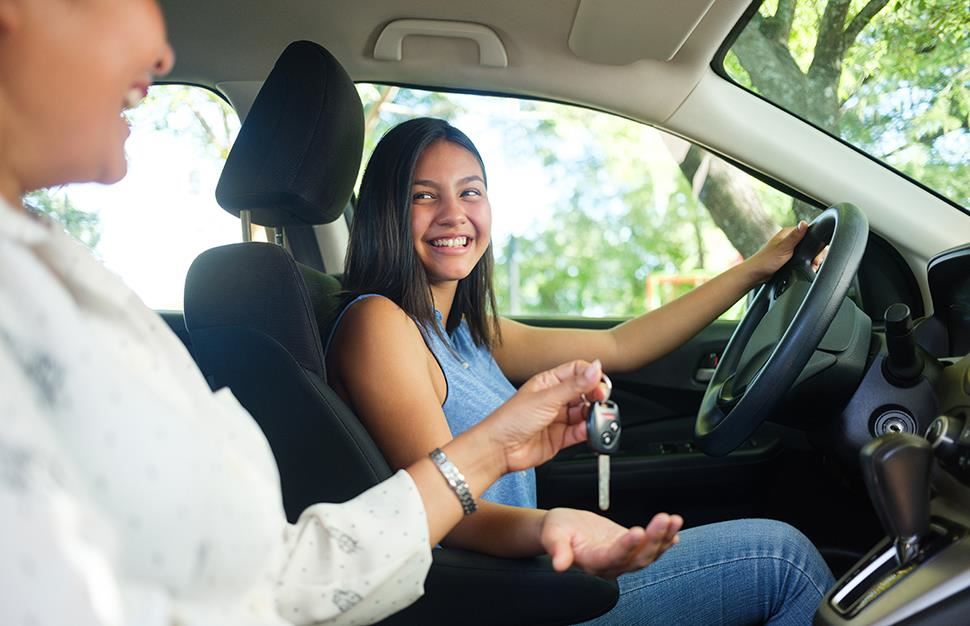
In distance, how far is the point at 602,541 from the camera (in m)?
1.20

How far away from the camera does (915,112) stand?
2.14 m

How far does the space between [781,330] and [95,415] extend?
4.15 feet

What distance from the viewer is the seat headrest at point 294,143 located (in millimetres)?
1631

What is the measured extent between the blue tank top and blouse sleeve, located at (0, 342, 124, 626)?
994 mm

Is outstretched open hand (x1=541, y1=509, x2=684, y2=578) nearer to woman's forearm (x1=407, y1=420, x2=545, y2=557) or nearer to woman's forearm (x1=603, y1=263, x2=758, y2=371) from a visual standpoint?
woman's forearm (x1=407, y1=420, x2=545, y2=557)

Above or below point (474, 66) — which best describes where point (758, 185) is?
below

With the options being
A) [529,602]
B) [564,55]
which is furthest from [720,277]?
[529,602]

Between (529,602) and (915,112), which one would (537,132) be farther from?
(529,602)

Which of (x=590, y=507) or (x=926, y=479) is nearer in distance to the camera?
(x=926, y=479)

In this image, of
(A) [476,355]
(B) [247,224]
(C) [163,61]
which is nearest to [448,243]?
(A) [476,355]

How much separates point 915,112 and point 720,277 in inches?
22.7

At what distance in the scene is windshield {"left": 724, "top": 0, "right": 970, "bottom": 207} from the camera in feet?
6.77

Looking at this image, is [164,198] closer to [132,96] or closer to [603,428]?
[603,428]

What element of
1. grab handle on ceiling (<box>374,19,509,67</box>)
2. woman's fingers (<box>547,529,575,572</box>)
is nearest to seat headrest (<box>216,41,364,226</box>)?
grab handle on ceiling (<box>374,19,509,67</box>)
